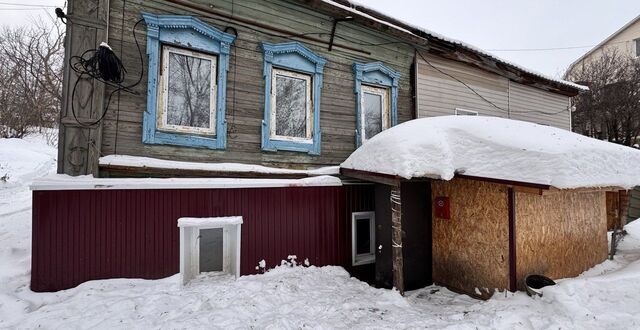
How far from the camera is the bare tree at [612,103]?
64.9ft

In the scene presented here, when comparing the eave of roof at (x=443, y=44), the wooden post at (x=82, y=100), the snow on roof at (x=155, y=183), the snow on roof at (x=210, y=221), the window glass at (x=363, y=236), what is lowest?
the window glass at (x=363, y=236)

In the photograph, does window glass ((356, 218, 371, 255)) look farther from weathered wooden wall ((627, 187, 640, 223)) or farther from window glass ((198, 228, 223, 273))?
weathered wooden wall ((627, 187, 640, 223))

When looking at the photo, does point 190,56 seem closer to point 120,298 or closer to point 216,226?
point 216,226

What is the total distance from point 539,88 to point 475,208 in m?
9.37

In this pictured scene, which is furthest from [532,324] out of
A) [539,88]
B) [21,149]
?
[21,149]

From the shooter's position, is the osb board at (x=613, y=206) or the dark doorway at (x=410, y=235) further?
the osb board at (x=613, y=206)

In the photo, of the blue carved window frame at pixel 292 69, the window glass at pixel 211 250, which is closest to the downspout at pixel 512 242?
the blue carved window frame at pixel 292 69

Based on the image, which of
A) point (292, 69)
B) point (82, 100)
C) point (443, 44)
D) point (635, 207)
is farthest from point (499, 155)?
point (635, 207)

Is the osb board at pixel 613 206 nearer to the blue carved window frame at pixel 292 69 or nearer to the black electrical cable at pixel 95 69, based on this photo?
the blue carved window frame at pixel 292 69

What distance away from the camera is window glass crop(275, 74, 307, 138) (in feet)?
22.0

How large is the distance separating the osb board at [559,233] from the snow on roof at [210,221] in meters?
5.07

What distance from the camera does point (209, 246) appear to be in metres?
5.67

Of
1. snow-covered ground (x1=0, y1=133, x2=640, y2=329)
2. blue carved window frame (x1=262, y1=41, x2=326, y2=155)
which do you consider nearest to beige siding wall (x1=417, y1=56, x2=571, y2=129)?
blue carved window frame (x1=262, y1=41, x2=326, y2=155)

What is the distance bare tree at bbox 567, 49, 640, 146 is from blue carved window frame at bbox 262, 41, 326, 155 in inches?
913
